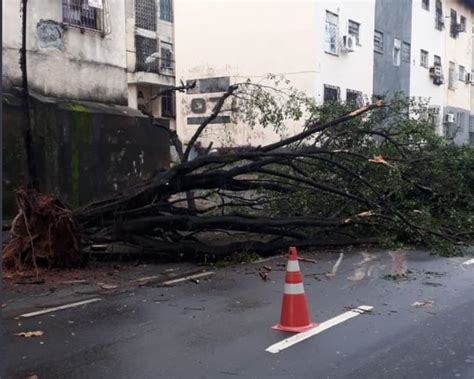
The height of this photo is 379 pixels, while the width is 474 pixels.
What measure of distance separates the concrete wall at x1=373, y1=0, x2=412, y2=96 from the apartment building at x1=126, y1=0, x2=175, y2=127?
32.5ft

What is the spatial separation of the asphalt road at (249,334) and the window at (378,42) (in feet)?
71.0

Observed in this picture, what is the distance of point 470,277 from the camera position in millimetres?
8008

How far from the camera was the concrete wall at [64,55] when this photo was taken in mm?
12836

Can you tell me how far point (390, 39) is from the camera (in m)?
28.8

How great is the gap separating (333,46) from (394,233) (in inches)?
602

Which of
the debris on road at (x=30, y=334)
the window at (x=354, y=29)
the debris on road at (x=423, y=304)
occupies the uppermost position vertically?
the window at (x=354, y=29)

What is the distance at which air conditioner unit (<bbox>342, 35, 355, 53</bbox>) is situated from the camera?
2428cm

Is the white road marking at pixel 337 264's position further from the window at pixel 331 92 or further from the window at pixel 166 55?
the window at pixel 166 55

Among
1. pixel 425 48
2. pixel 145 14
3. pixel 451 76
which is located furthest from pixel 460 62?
pixel 145 14

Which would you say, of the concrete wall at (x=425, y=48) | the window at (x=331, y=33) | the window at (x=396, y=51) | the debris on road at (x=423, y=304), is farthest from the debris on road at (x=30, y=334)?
the concrete wall at (x=425, y=48)

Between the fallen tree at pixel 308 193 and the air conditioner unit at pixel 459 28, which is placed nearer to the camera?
the fallen tree at pixel 308 193

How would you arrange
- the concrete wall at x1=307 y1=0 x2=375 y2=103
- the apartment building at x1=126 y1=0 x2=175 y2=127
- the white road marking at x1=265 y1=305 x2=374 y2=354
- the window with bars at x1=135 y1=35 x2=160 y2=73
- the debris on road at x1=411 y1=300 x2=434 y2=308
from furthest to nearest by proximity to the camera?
the window with bars at x1=135 y1=35 x2=160 y2=73, the apartment building at x1=126 y1=0 x2=175 y2=127, the concrete wall at x1=307 y1=0 x2=375 y2=103, the debris on road at x1=411 y1=300 x2=434 y2=308, the white road marking at x1=265 y1=305 x2=374 y2=354

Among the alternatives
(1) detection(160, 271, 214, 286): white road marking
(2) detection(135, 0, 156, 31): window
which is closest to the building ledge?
(2) detection(135, 0, 156, 31): window

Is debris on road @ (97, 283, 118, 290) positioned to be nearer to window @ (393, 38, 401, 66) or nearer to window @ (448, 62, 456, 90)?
window @ (393, 38, 401, 66)
